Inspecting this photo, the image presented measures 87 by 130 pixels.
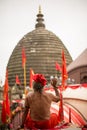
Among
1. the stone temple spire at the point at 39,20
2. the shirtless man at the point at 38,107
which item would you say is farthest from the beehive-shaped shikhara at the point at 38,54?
the shirtless man at the point at 38,107

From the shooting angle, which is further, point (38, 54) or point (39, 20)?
point (39, 20)

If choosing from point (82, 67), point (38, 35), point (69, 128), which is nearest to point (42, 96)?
point (69, 128)

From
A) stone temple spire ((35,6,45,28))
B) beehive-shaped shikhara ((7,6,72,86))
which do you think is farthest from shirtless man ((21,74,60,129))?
stone temple spire ((35,6,45,28))

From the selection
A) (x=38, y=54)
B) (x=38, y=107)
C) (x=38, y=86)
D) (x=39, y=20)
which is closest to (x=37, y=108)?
(x=38, y=107)

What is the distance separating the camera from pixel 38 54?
41156mm

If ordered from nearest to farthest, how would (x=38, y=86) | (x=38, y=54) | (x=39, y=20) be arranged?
(x=38, y=86)
(x=38, y=54)
(x=39, y=20)

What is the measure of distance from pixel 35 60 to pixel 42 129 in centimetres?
3667

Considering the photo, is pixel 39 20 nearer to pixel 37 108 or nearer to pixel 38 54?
pixel 38 54

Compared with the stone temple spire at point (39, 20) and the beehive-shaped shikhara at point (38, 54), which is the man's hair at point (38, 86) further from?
the stone temple spire at point (39, 20)

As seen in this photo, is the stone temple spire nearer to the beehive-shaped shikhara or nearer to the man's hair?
the beehive-shaped shikhara

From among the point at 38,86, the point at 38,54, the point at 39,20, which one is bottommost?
the point at 38,86

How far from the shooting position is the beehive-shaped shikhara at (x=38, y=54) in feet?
132

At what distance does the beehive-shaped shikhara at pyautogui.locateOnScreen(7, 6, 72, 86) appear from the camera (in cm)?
4012

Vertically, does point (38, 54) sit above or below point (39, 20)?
below
